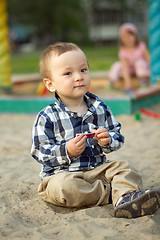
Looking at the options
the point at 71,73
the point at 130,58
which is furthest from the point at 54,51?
the point at 130,58

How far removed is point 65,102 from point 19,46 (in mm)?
27460

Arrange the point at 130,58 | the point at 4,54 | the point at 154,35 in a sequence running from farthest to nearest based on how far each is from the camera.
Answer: the point at 130,58
the point at 4,54
the point at 154,35

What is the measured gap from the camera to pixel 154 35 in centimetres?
602

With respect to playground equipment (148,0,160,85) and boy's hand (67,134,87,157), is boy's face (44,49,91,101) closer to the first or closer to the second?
boy's hand (67,134,87,157)

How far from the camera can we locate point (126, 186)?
2.20 meters

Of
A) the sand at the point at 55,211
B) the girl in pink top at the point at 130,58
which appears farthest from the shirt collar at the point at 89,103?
the girl in pink top at the point at 130,58

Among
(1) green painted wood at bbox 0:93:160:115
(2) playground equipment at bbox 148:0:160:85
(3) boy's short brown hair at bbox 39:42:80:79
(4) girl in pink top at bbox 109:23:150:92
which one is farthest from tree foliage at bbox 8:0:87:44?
(3) boy's short brown hair at bbox 39:42:80:79

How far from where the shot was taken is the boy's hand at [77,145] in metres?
2.10

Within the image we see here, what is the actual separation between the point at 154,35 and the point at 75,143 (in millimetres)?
4418

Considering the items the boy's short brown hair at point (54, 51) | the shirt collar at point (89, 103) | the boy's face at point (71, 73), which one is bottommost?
the shirt collar at point (89, 103)

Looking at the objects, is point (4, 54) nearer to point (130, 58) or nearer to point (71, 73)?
point (130, 58)

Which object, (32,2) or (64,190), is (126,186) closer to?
(64,190)

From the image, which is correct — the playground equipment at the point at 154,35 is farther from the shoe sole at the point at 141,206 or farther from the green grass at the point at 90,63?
the green grass at the point at 90,63

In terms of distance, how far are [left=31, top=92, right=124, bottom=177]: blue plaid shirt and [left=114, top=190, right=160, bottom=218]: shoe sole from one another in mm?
418
